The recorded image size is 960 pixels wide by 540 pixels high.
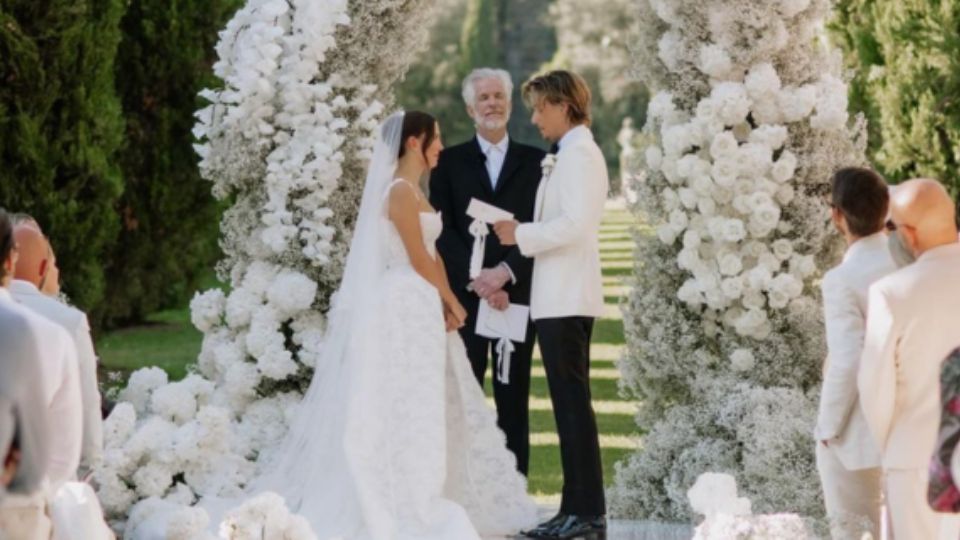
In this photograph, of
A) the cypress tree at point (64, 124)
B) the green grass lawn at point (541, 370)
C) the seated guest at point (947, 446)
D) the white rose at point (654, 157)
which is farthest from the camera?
the cypress tree at point (64, 124)

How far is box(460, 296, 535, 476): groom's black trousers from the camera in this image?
8.26 meters

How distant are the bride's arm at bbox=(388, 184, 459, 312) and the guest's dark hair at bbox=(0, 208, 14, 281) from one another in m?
2.95

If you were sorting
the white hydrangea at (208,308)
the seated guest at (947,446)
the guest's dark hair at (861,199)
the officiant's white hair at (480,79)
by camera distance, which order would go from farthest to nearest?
the white hydrangea at (208,308) → the officiant's white hair at (480,79) → the guest's dark hair at (861,199) → the seated guest at (947,446)

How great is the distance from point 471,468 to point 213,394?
149 centimetres

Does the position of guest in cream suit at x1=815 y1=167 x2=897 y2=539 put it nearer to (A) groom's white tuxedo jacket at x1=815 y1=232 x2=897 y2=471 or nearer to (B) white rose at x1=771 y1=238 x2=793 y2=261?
(A) groom's white tuxedo jacket at x1=815 y1=232 x2=897 y2=471

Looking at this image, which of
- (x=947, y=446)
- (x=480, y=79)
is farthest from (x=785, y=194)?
(x=947, y=446)

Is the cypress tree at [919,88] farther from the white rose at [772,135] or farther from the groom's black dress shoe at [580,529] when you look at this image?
the groom's black dress shoe at [580,529]

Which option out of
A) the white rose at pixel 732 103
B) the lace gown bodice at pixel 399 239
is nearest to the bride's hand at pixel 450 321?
the lace gown bodice at pixel 399 239

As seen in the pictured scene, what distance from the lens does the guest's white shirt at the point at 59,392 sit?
4.52 m

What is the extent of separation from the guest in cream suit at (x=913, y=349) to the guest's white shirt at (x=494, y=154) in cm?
323

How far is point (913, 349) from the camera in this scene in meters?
5.39

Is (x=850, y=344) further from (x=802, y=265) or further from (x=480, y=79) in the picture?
(x=480, y=79)

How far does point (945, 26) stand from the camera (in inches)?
465

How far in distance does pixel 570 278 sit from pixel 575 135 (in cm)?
57
